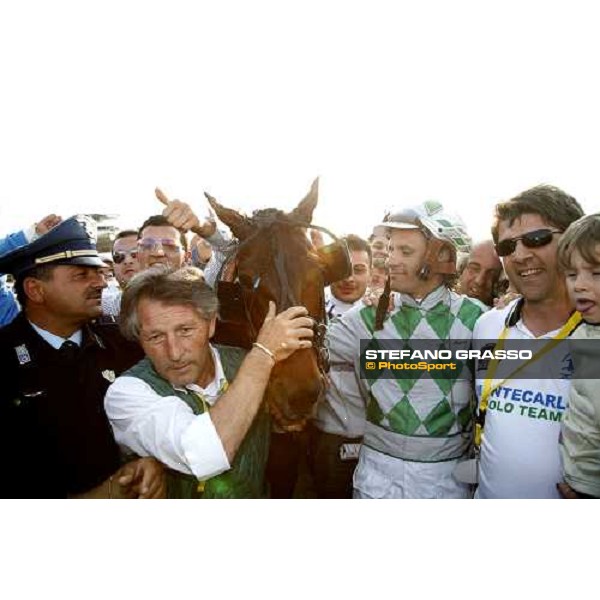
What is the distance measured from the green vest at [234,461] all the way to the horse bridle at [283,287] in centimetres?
26

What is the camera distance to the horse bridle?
2.25 m

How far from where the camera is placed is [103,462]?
2227 mm

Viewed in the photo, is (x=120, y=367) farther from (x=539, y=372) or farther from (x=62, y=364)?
(x=539, y=372)

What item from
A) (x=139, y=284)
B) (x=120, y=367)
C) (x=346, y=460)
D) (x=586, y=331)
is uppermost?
(x=139, y=284)

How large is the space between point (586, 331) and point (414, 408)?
0.66 meters

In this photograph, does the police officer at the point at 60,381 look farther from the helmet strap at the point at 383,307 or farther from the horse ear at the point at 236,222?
the helmet strap at the point at 383,307

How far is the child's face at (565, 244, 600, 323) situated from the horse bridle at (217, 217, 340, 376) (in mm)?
886

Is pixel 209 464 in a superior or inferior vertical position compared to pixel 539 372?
inferior

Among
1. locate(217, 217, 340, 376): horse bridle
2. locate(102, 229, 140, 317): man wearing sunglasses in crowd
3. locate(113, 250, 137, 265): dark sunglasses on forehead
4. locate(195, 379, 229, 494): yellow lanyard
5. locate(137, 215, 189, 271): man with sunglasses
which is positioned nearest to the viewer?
locate(195, 379, 229, 494): yellow lanyard

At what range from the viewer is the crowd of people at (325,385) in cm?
193

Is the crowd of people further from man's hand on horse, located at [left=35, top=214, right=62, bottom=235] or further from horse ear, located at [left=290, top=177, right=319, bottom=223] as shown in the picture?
horse ear, located at [left=290, top=177, right=319, bottom=223]

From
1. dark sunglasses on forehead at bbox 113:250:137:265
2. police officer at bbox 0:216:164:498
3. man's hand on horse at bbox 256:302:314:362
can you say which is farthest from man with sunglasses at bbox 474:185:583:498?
dark sunglasses on forehead at bbox 113:250:137:265

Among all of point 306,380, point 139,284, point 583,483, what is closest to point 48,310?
point 139,284

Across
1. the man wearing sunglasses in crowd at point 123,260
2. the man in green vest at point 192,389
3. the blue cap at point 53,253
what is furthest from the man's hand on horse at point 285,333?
the man wearing sunglasses in crowd at point 123,260
